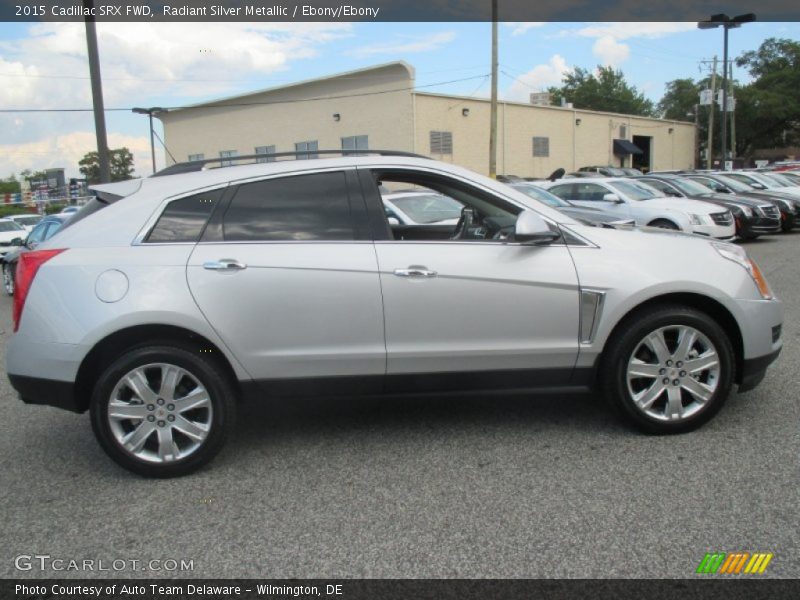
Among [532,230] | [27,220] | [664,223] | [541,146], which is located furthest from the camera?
[541,146]

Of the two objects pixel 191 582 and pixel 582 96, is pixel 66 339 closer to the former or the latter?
→ pixel 191 582

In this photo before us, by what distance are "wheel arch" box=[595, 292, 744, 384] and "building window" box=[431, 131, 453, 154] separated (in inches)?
1196

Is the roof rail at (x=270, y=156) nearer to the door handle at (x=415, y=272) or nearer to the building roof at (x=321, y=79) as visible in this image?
the door handle at (x=415, y=272)

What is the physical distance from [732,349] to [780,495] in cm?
105

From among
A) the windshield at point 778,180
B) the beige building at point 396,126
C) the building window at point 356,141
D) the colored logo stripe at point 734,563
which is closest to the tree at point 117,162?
the beige building at point 396,126

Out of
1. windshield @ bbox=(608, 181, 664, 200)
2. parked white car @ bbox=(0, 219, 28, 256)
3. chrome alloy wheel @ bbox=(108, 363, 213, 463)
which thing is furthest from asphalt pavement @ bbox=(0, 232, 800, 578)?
parked white car @ bbox=(0, 219, 28, 256)

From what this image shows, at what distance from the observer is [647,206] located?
43.2 feet

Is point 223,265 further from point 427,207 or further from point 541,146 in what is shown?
point 541,146

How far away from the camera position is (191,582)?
281cm

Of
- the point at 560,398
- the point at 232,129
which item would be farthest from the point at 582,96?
the point at 560,398

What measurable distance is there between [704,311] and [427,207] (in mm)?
4698

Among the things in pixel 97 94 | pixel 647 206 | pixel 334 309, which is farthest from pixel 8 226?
pixel 334 309

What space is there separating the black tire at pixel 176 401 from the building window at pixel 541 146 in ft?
125

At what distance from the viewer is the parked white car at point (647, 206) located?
12.8 metres
